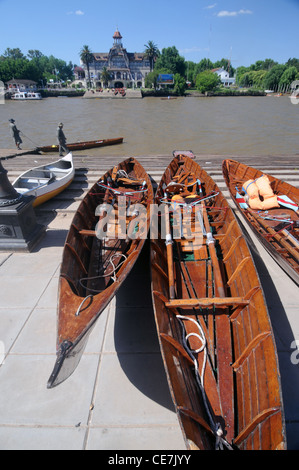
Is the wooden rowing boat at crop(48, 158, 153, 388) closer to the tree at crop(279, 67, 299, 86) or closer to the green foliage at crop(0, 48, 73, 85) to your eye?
the tree at crop(279, 67, 299, 86)

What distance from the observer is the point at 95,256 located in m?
5.41

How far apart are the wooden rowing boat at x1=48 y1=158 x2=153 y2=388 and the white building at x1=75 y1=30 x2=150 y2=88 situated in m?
108

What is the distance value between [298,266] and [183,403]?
13.4 feet

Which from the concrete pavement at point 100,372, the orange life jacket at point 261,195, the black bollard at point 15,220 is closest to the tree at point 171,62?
the orange life jacket at point 261,195

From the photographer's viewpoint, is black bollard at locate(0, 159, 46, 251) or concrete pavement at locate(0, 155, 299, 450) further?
black bollard at locate(0, 159, 46, 251)

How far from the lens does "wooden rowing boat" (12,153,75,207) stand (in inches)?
327

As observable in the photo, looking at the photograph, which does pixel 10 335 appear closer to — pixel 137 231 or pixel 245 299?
pixel 137 231

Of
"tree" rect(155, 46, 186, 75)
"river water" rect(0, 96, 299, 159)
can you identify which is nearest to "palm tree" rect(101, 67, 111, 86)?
"tree" rect(155, 46, 186, 75)

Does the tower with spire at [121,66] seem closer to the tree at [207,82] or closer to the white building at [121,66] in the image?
the white building at [121,66]

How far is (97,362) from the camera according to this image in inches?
146

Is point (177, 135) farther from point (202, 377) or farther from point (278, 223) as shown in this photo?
point (202, 377)

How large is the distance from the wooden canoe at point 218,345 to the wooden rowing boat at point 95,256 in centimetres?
81

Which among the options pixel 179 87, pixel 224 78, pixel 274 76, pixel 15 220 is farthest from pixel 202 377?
pixel 224 78

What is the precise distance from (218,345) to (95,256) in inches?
126
